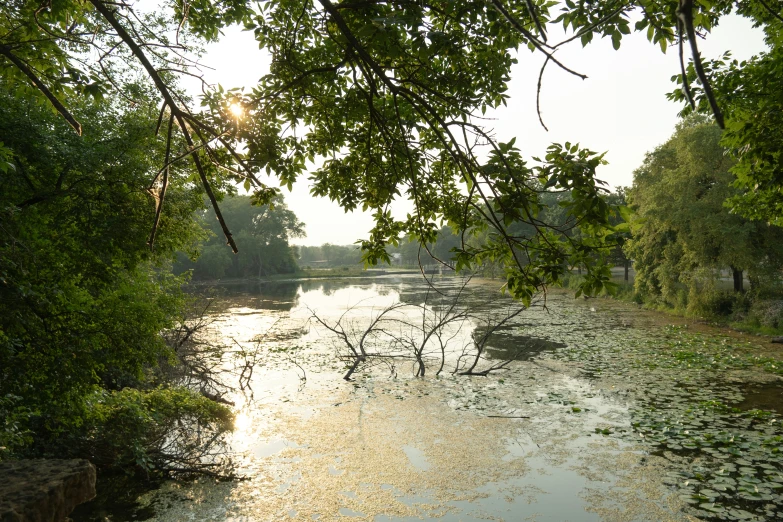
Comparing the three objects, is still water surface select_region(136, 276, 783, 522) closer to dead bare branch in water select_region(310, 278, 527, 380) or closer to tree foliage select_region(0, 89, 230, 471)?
dead bare branch in water select_region(310, 278, 527, 380)

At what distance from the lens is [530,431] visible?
28.6 feet

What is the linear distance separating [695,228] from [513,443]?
51.3ft

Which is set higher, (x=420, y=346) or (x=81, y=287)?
(x=81, y=287)

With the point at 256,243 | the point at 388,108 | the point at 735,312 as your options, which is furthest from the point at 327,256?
the point at 388,108

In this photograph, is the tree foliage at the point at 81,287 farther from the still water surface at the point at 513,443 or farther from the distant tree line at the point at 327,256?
the distant tree line at the point at 327,256

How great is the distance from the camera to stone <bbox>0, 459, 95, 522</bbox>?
3.11 metres

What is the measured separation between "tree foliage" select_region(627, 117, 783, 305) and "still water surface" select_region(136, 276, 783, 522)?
5979 millimetres

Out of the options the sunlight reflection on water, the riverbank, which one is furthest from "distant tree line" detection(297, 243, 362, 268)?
the sunlight reflection on water

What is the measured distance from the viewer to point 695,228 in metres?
19.5

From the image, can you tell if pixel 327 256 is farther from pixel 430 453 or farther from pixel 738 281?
pixel 430 453

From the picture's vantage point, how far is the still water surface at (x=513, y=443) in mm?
6301

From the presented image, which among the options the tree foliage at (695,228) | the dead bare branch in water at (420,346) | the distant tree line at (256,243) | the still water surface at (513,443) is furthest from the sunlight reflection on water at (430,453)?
the distant tree line at (256,243)

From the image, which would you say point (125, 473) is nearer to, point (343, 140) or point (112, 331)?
point (112, 331)

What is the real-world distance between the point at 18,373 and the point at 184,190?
5778 mm
